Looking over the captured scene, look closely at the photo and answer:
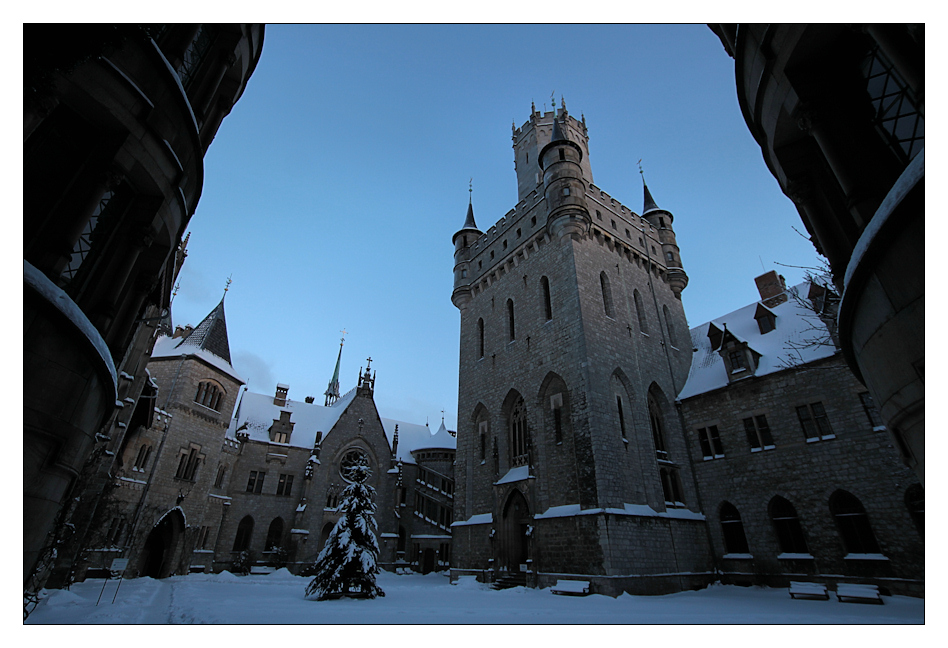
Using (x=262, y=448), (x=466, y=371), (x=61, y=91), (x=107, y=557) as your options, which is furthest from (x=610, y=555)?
(x=262, y=448)

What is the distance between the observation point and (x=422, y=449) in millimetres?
37062

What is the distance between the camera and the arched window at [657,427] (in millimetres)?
19594

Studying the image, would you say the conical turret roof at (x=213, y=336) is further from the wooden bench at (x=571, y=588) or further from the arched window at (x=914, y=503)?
the arched window at (x=914, y=503)

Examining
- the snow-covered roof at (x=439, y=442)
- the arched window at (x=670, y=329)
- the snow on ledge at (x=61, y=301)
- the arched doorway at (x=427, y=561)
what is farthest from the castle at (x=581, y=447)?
the snow on ledge at (x=61, y=301)

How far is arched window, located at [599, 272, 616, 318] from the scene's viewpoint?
21.3m

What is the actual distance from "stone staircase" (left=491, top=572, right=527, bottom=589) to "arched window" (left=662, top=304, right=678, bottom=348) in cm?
1374

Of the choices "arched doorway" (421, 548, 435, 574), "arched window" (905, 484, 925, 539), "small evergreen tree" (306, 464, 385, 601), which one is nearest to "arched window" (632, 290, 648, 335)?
"arched window" (905, 484, 925, 539)

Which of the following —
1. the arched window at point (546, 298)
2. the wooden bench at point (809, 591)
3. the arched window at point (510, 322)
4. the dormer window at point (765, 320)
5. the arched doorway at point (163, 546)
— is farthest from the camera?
the arched window at point (510, 322)

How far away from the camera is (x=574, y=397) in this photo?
18.3 meters

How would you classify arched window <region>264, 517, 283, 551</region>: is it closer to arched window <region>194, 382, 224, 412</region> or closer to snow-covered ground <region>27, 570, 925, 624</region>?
arched window <region>194, 382, 224, 412</region>

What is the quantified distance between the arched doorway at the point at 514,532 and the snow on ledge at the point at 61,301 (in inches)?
647
